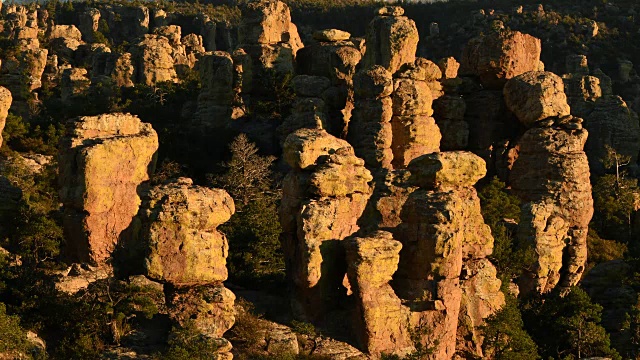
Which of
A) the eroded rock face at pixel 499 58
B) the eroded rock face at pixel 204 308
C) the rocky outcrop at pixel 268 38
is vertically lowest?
the eroded rock face at pixel 204 308

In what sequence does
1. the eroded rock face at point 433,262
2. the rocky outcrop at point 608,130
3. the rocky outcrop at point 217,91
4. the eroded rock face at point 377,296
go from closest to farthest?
the eroded rock face at point 377,296 → the eroded rock face at point 433,262 → the rocky outcrop at point 217,91 → the rocky outcrop at point 608,130

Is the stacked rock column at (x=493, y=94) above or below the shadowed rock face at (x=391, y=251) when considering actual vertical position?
above

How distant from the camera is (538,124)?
137 ft

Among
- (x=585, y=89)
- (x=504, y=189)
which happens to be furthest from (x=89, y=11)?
(x=504, y=189)

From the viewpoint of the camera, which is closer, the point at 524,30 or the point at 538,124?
the point at 538,124

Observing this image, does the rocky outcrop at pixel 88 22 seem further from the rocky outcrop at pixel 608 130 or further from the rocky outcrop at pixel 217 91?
the rocky outcrop at pixel 608 130

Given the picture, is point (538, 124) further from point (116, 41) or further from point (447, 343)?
point (116, 41)

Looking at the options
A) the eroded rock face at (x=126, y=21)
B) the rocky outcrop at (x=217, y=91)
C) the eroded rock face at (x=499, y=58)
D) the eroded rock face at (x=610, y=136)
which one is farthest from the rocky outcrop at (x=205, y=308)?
the eroded rock face at (x=126, y=21)

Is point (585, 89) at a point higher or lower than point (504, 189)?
higher

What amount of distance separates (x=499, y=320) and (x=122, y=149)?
45.4 ft

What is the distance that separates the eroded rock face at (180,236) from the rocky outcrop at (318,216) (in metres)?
2.99

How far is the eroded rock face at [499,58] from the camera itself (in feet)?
148

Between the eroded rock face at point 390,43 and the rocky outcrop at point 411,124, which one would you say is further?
the eroded rock face at point 390,43

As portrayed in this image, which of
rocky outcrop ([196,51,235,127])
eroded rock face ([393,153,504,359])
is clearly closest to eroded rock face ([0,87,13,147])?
rocky outcrop ([196,51,235,127])
